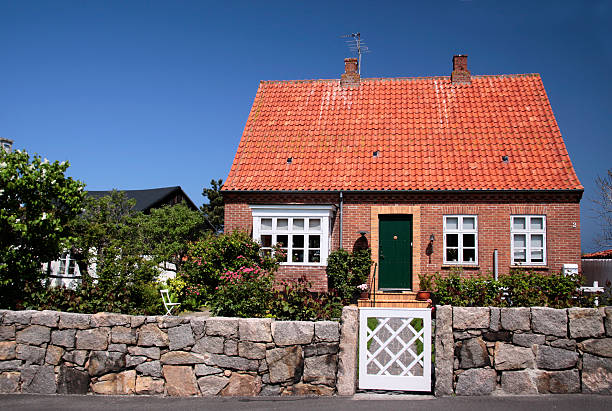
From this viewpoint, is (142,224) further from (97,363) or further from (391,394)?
(391,394)

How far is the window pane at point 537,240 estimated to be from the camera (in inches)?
643

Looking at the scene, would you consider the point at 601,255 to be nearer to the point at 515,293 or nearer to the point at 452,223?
the point at 452,223

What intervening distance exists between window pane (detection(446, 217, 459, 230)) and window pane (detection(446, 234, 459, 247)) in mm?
255

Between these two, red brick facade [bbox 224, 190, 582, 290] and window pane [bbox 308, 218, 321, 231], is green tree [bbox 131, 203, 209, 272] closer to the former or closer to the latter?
window pane [bbox 308, 218, 321, 231]

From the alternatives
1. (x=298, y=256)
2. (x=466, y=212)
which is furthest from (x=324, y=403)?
(x=466, y=212)

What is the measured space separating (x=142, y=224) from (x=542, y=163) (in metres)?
17.8

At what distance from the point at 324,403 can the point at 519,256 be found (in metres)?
11.2

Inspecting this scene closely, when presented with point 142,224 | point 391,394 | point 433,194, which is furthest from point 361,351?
point 142,224

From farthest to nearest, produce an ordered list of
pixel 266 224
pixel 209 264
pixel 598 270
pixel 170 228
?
1. pixel 170 228
2. pixel 598 270
3. pixel 266 224
4. pixel 209 264

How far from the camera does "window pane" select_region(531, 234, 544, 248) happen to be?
16328 millimetres

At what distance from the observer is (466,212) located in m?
16.5

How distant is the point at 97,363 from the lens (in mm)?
8156

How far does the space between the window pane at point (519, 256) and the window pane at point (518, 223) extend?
750mm

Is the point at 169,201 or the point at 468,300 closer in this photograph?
the point at 468,300
